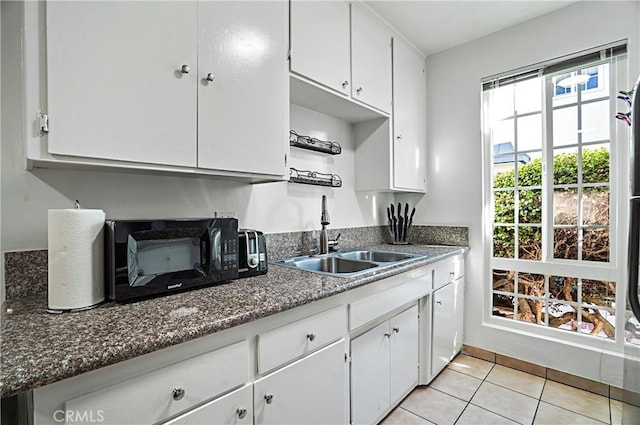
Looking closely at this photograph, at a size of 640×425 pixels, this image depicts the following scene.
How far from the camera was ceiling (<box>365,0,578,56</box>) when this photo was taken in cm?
199

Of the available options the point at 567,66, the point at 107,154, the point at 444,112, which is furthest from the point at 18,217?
the point at 567,66

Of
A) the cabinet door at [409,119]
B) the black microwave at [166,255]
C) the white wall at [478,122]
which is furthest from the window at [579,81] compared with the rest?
the black microwave at [166,255]

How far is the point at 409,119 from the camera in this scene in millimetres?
2428

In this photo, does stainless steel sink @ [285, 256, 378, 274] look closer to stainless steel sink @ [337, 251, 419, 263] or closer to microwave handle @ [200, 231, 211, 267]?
stainless steel sink @ [337, 251, 419, 263]

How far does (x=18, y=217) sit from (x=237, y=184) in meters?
0.84

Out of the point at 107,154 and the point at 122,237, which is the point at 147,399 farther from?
the point at 107,154

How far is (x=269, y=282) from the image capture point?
1.22 meters

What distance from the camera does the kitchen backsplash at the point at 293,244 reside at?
38.7 inches

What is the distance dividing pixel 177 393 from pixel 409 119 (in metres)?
2.34

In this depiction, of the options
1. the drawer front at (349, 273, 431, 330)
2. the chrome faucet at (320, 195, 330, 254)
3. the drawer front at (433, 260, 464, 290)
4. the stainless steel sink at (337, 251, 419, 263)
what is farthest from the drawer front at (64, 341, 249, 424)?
the drawer front at (433, 260, 464, 290)

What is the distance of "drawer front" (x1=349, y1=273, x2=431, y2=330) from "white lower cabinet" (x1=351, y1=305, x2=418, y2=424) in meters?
0.09

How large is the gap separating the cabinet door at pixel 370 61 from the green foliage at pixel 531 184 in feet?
3.80

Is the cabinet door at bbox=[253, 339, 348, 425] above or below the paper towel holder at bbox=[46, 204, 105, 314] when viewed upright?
below
